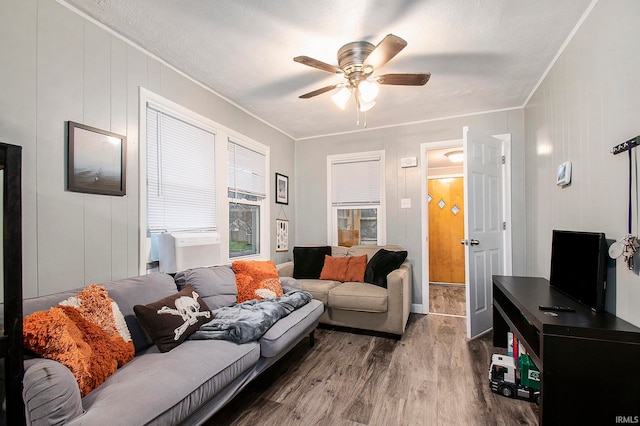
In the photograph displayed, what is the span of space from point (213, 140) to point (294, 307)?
185 centimetres

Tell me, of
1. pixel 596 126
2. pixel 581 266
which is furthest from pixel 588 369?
pixel 596 126

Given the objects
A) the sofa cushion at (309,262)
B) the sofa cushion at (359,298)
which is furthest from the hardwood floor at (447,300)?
the sofa cushion at (309,262)

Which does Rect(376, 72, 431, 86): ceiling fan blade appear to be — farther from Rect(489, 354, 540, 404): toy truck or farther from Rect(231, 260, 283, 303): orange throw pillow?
Rect(489, 354, 540, 404): toy truck

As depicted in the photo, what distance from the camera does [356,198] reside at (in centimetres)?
420

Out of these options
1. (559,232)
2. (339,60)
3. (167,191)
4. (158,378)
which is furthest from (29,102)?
(559,232)

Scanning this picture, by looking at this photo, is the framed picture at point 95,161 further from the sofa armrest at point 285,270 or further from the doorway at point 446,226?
the doorway at point 446,226

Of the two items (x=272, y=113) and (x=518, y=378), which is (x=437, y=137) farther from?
(x=518, y=378)

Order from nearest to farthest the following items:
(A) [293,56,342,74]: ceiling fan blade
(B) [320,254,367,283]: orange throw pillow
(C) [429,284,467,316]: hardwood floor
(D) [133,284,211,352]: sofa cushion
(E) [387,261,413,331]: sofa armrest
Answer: (D) [133,284,211,352]: sofa cushion → (A) [293,56,342,74]: ceiling fan blade → (E) [387,261,413,331]: sofa armrest → (B) [320,254,367,283]: orange throw pillow → (C) [429,284,467,316]: hardwood floor

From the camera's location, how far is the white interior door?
9.64 feet

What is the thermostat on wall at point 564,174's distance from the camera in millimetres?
2057

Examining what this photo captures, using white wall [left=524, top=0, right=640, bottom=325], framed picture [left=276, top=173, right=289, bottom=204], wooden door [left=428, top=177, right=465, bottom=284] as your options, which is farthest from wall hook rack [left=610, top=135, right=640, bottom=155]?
wooden door [left=428, top=177, right=465, bottom=284]

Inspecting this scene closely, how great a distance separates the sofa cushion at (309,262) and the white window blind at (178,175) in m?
1.25

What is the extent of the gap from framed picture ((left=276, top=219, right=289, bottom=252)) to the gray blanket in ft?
5.03

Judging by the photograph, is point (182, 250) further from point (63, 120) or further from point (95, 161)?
point (63, 120)
